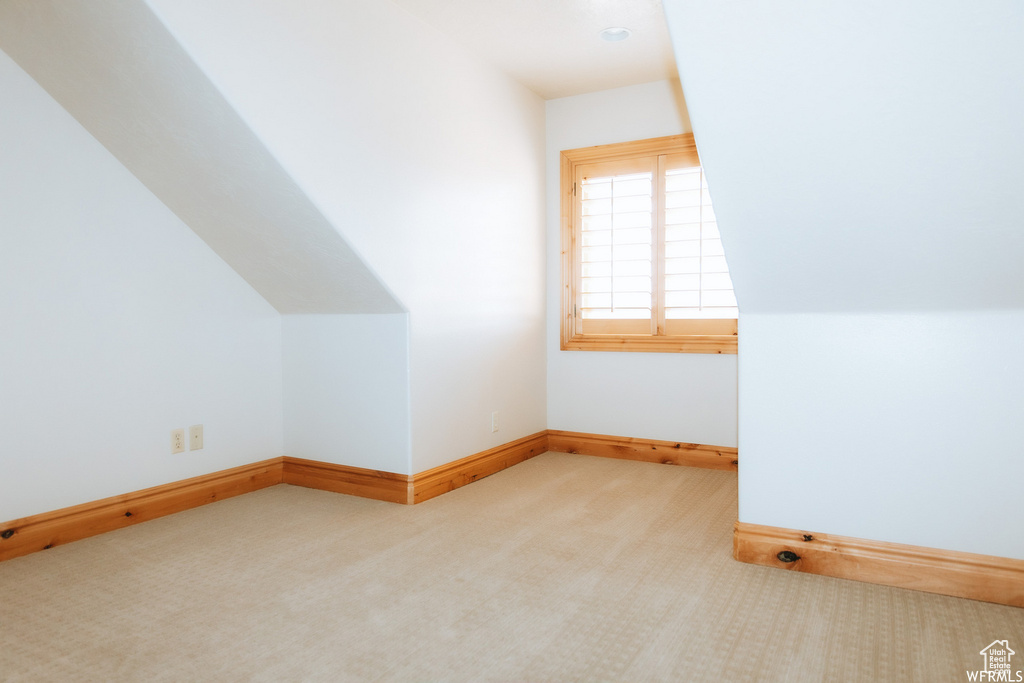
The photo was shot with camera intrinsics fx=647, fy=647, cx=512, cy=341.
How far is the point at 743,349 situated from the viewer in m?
2.22

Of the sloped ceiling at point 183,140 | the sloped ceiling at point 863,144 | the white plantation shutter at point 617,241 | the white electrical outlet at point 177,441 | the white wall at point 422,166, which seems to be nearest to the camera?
the sloped ceiling at point 863,144

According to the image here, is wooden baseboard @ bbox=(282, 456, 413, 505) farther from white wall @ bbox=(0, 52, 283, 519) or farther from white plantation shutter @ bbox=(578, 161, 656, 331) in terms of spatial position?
white plantation shutter @ bbox=(578, 161, 656, 331)

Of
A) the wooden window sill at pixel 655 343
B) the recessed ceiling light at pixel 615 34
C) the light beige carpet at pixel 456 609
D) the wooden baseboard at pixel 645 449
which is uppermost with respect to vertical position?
the recessed ceiling light at pixel 615 34

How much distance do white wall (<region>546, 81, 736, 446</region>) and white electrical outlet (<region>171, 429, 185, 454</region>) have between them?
2.18 metres

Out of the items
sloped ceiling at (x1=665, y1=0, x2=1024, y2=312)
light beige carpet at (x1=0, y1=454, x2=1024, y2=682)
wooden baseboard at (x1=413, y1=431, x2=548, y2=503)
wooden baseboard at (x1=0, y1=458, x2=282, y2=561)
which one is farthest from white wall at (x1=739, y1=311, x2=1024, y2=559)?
wooden baseboard at (x1=0, y1=458, x2=282, y2=561)

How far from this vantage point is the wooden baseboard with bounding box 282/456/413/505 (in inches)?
116

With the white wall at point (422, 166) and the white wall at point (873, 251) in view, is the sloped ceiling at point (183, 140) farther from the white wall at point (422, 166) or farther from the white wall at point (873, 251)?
the white wall at point (873, 251)

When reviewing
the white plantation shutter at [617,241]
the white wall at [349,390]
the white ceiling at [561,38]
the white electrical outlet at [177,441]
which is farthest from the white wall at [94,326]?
the white plantation shutter at [617,241]

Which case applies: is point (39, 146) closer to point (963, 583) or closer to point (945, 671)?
point (945, 671)

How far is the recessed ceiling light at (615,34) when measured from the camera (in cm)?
309

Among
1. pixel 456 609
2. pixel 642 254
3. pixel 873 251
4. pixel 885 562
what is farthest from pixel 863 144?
pixel 642 254

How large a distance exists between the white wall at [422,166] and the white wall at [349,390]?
0.27 ft

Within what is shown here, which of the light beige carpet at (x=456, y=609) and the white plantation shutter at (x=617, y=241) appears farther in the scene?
the white plantation shutter at (x=617, y=241)

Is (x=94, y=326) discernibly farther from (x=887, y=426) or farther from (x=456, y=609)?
(x=887, y=426)
